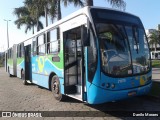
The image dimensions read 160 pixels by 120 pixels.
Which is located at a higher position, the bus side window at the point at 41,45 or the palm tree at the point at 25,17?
the palm tree at the point at 25,17

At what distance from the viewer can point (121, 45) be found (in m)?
6.79

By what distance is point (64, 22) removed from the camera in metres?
8.23

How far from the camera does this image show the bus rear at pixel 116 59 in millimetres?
6297

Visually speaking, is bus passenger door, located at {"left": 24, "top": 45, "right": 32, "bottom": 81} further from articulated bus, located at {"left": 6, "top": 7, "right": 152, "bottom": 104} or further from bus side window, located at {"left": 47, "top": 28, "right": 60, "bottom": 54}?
articulated bus, located at {"left": 6, "top": 7, "right": 152, "bottom": 104}

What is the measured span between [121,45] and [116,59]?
0.51 metres

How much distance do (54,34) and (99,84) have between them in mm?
3613

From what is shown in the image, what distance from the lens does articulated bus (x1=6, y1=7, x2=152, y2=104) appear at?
6.35m

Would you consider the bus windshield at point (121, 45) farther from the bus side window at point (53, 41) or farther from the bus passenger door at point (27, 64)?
the bus passenger door at point (27, 64)

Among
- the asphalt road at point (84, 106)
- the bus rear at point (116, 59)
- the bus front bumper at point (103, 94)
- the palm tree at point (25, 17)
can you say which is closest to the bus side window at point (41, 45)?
the asphalt road at point (84, 106)

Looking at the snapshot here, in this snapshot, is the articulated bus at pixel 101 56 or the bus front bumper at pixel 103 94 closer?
the bus front bumper at pixel 103 94

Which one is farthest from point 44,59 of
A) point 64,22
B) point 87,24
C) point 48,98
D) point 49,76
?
point 87,24

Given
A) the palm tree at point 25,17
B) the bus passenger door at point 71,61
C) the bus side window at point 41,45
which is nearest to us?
the bus passenger door at point 71,61

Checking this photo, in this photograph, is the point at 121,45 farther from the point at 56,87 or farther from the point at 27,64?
the point at 27,64

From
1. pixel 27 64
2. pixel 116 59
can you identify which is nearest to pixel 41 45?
pixel 27 64
